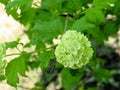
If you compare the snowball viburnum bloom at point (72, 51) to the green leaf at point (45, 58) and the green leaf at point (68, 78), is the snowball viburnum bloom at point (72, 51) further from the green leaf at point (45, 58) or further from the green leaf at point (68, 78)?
the green leaf at point (68, 78)

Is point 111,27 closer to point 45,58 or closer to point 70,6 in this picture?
point 70,6

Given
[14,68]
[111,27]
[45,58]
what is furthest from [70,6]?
[111,27]

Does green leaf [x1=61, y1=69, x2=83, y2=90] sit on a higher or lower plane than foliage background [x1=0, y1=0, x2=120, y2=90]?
lower

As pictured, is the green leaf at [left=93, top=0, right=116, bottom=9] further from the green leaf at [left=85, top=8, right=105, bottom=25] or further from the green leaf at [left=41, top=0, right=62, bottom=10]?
the green leaf at [left=41, top=0, right=62, bottom=10]

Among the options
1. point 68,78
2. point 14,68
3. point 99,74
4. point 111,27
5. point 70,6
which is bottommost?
point 99,74

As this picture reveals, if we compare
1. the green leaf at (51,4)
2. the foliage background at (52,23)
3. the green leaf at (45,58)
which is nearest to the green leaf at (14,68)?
the foliage background at (52,23)

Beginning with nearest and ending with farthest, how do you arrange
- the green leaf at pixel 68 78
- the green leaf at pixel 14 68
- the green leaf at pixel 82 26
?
the green leaf at pixel 82 26 < the green leaf at pixel 14 68 < the green leaf at pixel 68 78

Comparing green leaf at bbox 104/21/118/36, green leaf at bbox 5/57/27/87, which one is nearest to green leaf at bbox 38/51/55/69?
green leaf at bbox 5/57/27/87
